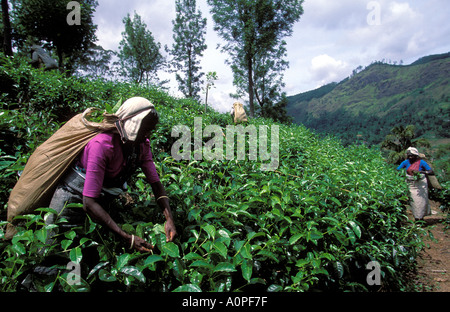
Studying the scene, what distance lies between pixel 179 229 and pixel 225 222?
1.20 ft

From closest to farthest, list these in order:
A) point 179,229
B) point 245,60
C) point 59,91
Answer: point 179,229, point 59,91, point 245,60

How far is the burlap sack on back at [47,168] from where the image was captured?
153cm

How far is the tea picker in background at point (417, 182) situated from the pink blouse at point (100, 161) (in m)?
6.44

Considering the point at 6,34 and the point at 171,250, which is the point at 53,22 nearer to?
the point at 6,34

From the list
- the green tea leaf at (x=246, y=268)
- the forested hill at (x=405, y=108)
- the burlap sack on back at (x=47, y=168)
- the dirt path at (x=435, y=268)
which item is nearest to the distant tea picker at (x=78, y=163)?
the burlap sack on back at (x=47, y=168)

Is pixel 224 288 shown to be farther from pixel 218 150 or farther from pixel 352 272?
pixel 218 150

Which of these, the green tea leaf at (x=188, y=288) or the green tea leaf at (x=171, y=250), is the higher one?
the green tea leaf at (x=171, y=250)

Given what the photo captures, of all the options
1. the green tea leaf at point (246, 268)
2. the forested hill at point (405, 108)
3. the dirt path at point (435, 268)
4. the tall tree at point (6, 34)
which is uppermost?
the forested hill at point (405, 108)

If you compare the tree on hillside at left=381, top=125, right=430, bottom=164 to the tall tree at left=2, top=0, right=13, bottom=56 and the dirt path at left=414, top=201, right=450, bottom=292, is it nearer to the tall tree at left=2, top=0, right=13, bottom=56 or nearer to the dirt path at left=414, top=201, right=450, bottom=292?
the dirt path at left=414, top=201, right=450, bottom=292

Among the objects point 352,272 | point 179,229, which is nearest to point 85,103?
point 179,229

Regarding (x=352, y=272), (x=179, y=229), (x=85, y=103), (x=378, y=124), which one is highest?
(x=378, y=124)

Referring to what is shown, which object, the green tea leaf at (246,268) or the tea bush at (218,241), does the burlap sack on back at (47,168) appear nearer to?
the tea bush at (218,241)

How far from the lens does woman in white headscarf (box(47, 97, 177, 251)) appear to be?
143 centimetres

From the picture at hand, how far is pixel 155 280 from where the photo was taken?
4.40 feet
